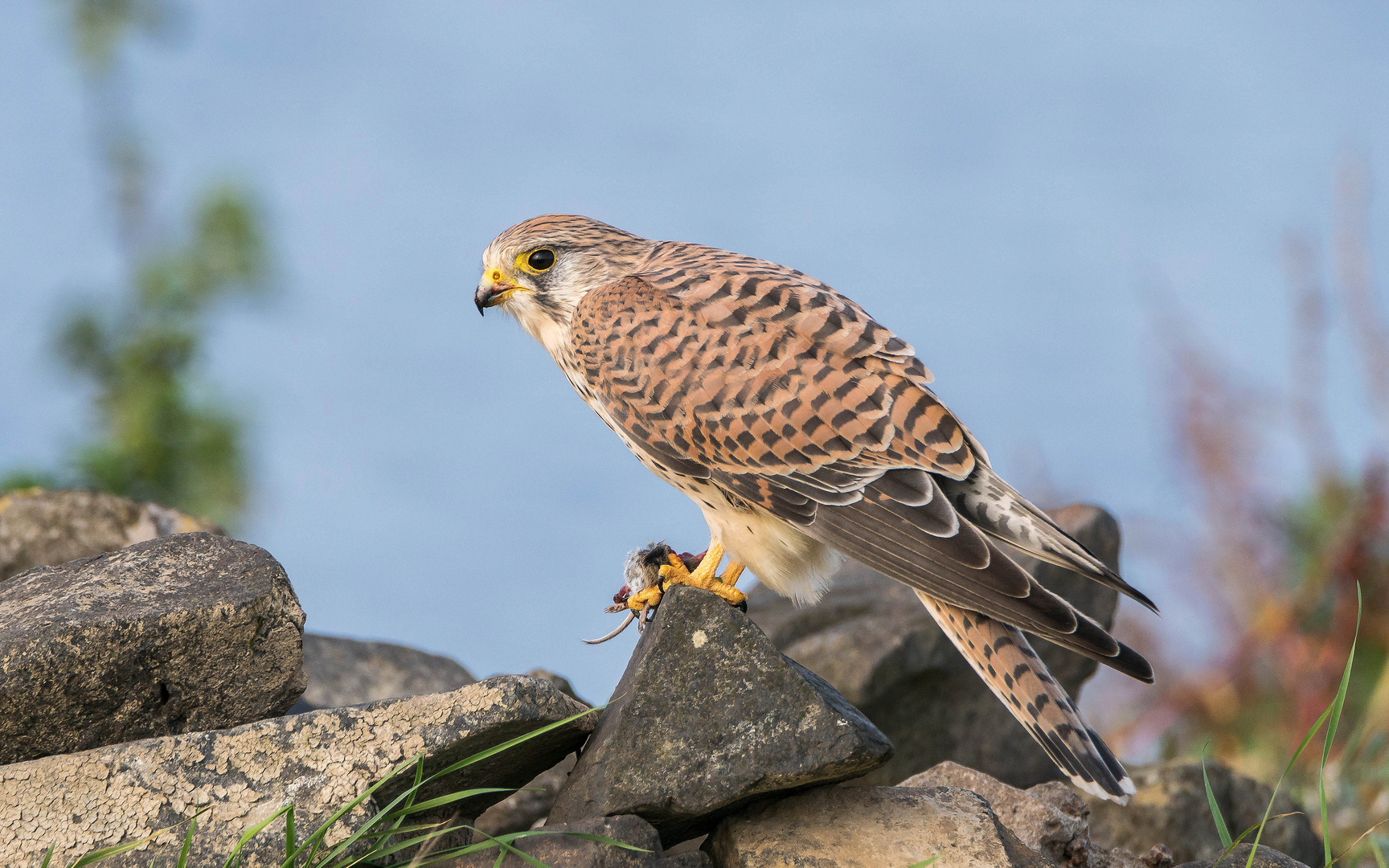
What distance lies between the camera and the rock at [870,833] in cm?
335

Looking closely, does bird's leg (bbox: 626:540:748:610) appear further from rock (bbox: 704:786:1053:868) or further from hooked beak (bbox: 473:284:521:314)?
hooked beak (bbox: 473:284:521:314)

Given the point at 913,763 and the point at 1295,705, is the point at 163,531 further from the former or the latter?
the point at 1295,705

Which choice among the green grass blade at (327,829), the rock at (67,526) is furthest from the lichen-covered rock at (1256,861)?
the rock at (67,526)

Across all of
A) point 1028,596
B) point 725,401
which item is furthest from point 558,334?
point 1028,596

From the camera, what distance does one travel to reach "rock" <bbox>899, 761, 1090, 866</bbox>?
3.96 meters

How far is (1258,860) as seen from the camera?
138 inches

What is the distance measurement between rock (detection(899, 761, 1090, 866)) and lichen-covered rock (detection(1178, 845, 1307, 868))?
1.43ft

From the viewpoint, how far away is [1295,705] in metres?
8.50

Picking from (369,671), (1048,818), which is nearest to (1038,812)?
(1048,818)

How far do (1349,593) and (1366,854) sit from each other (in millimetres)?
4520

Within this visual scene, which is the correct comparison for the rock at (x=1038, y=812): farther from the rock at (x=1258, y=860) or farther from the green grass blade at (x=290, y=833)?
the green grass blade at (x=290, y=833)

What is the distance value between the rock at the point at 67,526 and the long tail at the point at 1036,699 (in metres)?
3.73

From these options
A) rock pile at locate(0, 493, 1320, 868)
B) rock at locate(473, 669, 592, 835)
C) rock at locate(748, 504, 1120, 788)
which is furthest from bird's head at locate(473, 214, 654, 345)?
rock at locate(748, 504, 1120, 788)

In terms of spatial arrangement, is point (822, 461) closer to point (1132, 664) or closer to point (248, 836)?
point (1132, 664)
